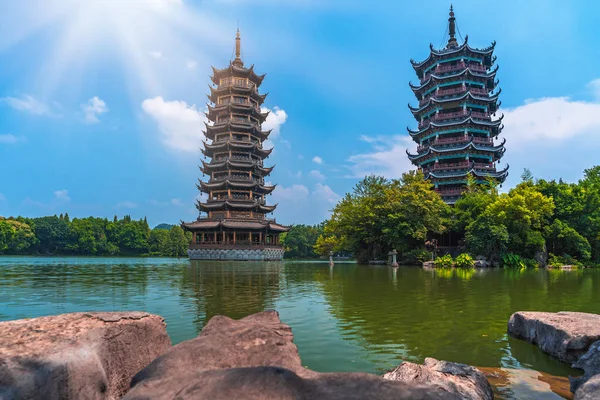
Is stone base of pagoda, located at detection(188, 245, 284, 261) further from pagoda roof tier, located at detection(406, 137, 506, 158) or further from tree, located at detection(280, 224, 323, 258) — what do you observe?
pagoda roof tier, located at detection(406, 137, 506, 158)

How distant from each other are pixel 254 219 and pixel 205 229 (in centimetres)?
583

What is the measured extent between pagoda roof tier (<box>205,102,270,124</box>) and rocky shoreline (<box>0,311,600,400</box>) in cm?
4439

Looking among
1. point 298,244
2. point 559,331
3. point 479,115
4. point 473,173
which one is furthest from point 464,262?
point 298,244

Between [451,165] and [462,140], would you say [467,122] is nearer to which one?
[462,140]

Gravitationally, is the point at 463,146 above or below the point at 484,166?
above

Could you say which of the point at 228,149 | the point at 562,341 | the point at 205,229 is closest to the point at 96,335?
the point at 562,341

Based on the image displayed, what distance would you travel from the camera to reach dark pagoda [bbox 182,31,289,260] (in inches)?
1626

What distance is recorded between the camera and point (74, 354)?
2490 mm

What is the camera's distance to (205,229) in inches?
1642

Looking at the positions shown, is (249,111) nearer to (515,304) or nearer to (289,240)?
(289,240)

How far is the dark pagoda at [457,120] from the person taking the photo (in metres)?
39.6

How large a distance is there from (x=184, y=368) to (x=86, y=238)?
6835 cm

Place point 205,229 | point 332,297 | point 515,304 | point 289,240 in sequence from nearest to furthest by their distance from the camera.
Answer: point 515,304 < point 332,297 < point 205,229 < point 289,240

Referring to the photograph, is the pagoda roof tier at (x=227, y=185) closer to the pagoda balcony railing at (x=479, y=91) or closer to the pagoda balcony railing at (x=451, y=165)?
the pagoda balcony railing at (x=451, y=165)
